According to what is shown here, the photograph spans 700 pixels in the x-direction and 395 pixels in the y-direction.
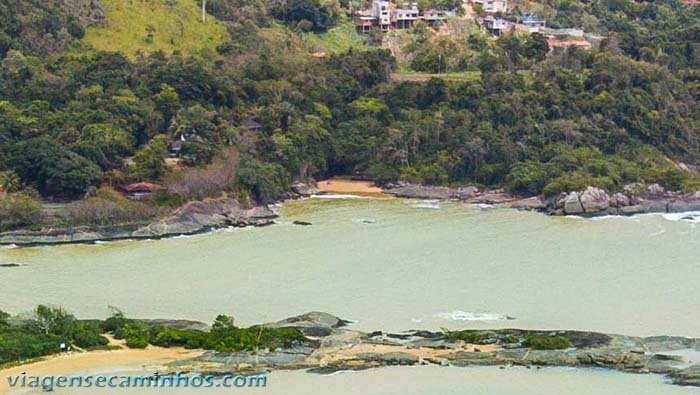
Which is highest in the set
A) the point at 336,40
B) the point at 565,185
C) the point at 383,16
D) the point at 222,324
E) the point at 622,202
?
the point at 383,16

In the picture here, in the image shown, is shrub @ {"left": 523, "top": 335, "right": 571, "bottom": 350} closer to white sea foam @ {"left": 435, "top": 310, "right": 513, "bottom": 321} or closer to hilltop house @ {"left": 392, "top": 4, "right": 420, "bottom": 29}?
white sea foam @ {"left": 435, "top": 310, "right": 513, "bottom": 321}

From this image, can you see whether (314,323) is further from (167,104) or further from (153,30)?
(153,30)

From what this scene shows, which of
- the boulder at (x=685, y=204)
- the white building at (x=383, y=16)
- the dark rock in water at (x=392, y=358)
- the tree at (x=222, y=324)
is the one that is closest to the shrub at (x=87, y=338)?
the tree at (x=222, y=324)

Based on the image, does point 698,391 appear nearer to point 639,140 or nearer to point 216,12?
point 639,140

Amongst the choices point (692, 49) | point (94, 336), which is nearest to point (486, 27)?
point (692, 49)

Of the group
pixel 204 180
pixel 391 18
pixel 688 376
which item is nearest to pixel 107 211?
pixel 204 180

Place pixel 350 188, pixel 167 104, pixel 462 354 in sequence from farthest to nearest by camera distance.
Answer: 1. pixel 350 188
2. pixel 167 104
3. pixel 462 354

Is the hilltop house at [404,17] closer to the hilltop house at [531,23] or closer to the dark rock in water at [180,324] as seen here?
the hilltop house at [531,23]
